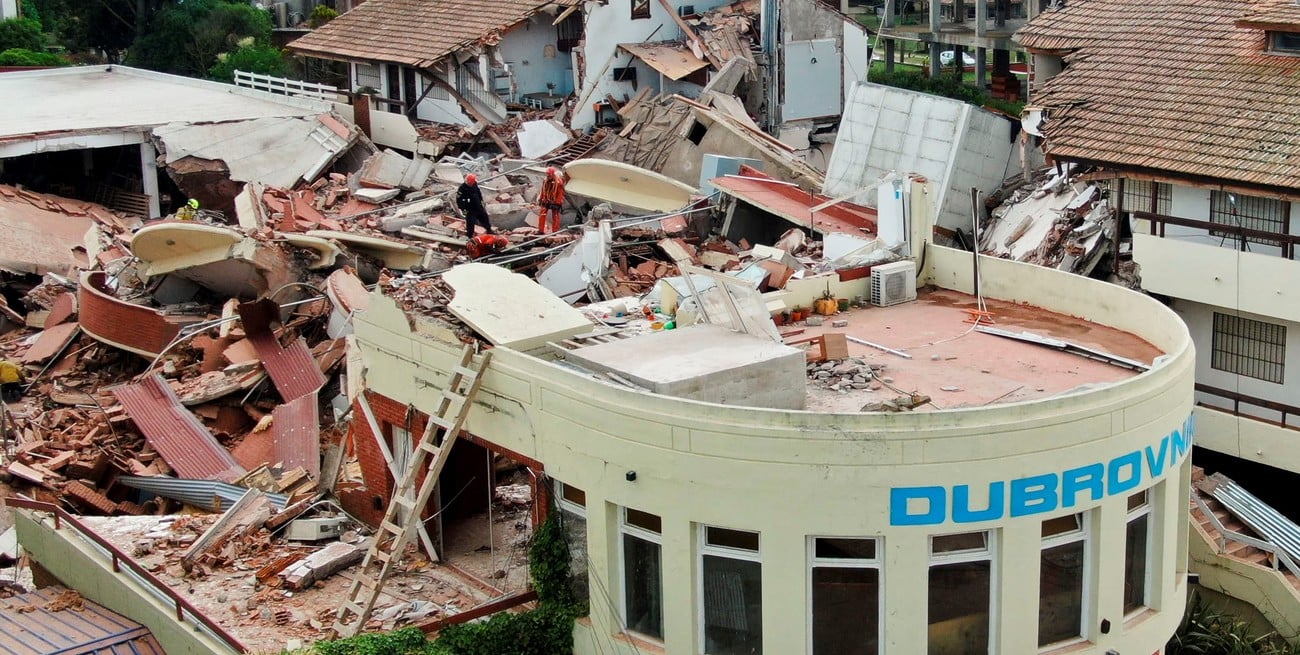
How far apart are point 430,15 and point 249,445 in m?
24.2

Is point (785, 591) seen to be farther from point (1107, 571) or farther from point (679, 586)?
point (1107, 571)

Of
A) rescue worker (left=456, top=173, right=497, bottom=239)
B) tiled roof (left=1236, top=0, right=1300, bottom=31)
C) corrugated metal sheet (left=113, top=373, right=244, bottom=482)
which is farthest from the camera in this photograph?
rescue worker (left=456, top=173, right=497, bottom=239)

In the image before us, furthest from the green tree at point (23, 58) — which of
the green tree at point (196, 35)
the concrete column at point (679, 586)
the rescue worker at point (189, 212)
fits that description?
the concrete column at point (679, 586)

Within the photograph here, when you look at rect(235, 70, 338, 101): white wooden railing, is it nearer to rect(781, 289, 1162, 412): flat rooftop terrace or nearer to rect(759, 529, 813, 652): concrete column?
rect(781, 289, 1162, 412): flat rooftop terrace

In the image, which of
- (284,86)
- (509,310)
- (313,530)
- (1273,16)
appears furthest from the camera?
(284,86)

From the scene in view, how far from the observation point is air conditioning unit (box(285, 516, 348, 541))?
22.9 metres

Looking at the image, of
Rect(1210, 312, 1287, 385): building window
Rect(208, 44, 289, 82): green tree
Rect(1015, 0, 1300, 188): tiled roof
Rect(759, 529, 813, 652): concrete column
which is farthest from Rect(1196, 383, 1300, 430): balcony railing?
Rect(208, 44, 289, 82): green tree

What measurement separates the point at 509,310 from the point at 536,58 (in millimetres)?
29712

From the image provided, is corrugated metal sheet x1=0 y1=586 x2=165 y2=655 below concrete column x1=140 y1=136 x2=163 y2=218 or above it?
below

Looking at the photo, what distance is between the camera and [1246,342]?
30.1 m

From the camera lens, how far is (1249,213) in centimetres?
2973

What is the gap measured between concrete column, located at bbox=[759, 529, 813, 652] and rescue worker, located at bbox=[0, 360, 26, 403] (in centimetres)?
2132

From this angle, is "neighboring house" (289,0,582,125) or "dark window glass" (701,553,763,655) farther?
"neighboring house" (289,0,582,125)

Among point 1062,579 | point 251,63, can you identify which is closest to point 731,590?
point 1062,579
